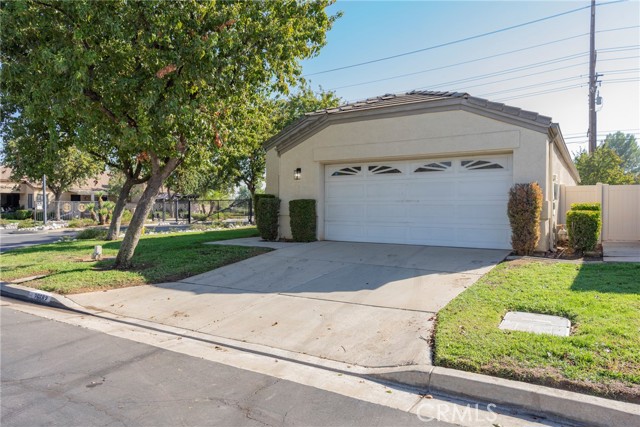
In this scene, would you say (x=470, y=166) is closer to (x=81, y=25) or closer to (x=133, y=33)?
(x=133, y=33)

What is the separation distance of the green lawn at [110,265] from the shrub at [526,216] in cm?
638

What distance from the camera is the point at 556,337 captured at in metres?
4.56

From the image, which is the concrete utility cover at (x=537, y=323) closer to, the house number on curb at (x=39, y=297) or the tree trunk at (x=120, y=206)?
the house number on curb at (x=39, y=297)

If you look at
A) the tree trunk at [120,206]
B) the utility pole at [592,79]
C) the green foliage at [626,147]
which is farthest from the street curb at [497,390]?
the green foliage at [626,147]

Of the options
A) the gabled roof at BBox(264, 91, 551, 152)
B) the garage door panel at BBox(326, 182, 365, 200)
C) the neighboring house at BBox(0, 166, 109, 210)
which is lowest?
the garage door panel at BBox(326, 182, 365, 200)

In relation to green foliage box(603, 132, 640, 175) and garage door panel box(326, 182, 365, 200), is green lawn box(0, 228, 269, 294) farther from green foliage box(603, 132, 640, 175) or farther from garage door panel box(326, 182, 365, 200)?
green foliage box(603, 132, 640, 175)

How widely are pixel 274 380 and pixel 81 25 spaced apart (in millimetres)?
7826

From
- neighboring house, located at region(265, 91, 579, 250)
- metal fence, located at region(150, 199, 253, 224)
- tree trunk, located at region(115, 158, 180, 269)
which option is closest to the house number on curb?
tree trunk, located at region(115, 158, 180, 269)

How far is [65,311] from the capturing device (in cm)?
704

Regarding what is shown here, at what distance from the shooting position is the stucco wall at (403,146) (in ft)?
32.7

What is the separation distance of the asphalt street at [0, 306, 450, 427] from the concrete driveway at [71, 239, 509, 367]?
35.6 inches

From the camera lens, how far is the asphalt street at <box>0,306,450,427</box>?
3.46m

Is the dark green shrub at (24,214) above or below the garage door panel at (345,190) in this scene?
below

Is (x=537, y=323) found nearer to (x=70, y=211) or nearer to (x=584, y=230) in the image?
(x=584, y=230)
